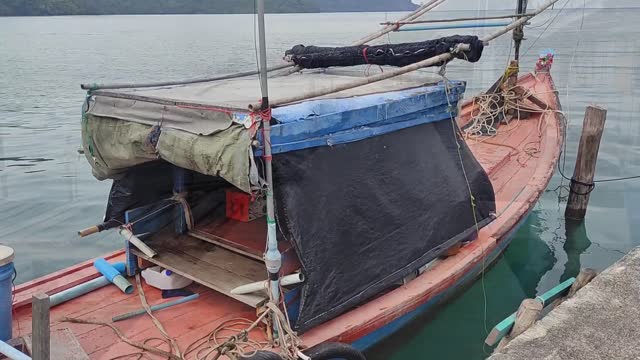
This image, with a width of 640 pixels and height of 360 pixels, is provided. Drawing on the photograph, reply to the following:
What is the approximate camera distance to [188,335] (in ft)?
14.1

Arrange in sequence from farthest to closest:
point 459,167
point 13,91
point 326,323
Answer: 1. point 13,91
2. point 459,167
3. point 326,323

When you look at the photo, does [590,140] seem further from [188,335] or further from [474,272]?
[188,335]

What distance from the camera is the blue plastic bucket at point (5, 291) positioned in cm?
388

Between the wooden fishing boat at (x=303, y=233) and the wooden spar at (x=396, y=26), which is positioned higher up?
the wooden spar at (x=396, y=26)

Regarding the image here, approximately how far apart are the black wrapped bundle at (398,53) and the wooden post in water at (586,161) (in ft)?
14.0

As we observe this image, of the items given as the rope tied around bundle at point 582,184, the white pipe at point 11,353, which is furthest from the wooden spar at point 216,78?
the rope tied around bundle at point 582,184

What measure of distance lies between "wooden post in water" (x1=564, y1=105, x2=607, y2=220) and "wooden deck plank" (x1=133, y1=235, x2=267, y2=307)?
580cm

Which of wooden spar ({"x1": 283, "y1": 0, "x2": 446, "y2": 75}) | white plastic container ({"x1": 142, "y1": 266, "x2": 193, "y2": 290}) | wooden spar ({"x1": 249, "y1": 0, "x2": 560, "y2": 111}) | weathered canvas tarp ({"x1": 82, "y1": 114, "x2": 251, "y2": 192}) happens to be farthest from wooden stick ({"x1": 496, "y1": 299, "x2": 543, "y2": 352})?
wooden spar ({"x1": 283, "y1": 0, "x2": 446, "y2": 75})

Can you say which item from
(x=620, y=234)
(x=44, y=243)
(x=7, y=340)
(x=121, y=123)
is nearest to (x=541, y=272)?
(x=620, y=234)

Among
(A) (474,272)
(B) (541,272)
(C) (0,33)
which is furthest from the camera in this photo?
(C) (0,33)

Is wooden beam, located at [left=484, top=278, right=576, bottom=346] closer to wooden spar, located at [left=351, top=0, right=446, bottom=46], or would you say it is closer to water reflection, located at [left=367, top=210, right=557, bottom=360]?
water reflection, located at [left=367, top=210, right=557, bottom=360]

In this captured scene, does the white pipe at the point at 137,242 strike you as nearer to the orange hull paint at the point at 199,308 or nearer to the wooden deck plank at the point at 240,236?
the orange hull paint at the point at 199,308

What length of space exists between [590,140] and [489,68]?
19.4m

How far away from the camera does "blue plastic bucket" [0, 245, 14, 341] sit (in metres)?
3.88
